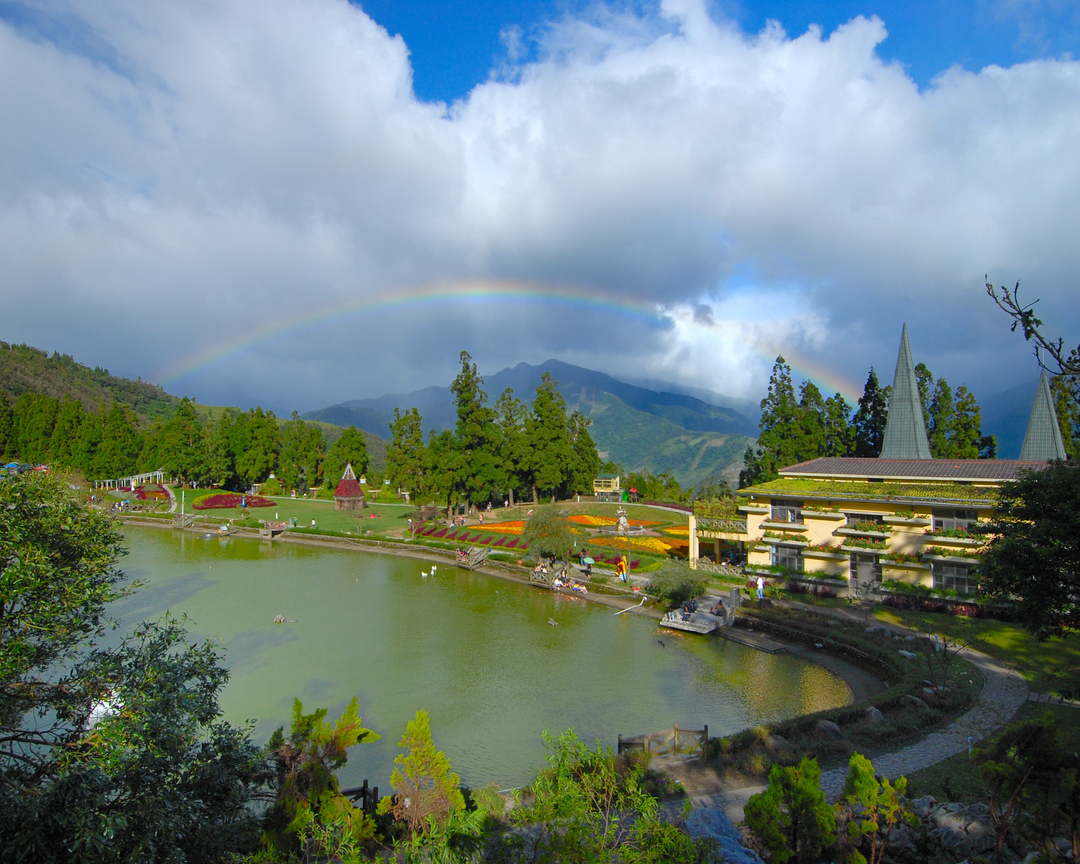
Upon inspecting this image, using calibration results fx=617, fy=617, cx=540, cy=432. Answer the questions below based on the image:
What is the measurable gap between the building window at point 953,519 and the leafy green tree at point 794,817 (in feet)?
62.8

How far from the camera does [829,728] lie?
13.6 m

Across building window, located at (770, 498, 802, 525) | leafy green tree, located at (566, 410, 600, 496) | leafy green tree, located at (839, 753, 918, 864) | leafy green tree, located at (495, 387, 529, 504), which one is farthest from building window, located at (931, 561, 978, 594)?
leafy green tree, located at (566, 410, 600, 496)

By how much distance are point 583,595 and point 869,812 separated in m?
21.3

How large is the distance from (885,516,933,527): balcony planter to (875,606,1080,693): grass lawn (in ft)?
11.4

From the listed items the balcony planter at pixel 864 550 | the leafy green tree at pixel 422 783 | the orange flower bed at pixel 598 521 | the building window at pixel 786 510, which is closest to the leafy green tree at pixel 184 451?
the orange flower bed at pixel 598 521

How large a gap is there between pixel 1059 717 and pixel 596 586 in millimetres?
18092

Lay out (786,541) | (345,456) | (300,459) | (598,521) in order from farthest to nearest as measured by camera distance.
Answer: (300,459) → (345,456) → (598,521) → (786,541)

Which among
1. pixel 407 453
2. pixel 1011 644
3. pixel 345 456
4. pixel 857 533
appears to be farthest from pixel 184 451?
pixel 1011 644

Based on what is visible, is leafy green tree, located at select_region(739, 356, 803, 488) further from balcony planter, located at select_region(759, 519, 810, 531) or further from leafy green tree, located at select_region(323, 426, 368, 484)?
leafy green tree, located at select_region(323, 426, 368, 484)

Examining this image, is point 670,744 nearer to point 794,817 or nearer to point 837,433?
point 794,817

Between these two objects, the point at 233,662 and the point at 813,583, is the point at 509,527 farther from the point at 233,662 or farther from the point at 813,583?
the point at 233,662

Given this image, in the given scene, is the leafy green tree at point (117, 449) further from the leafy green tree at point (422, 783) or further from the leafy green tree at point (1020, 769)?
the leafy green tree at point (1020, 769)

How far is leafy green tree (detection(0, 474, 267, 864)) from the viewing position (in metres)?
5.85

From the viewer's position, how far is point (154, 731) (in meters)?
6.86
